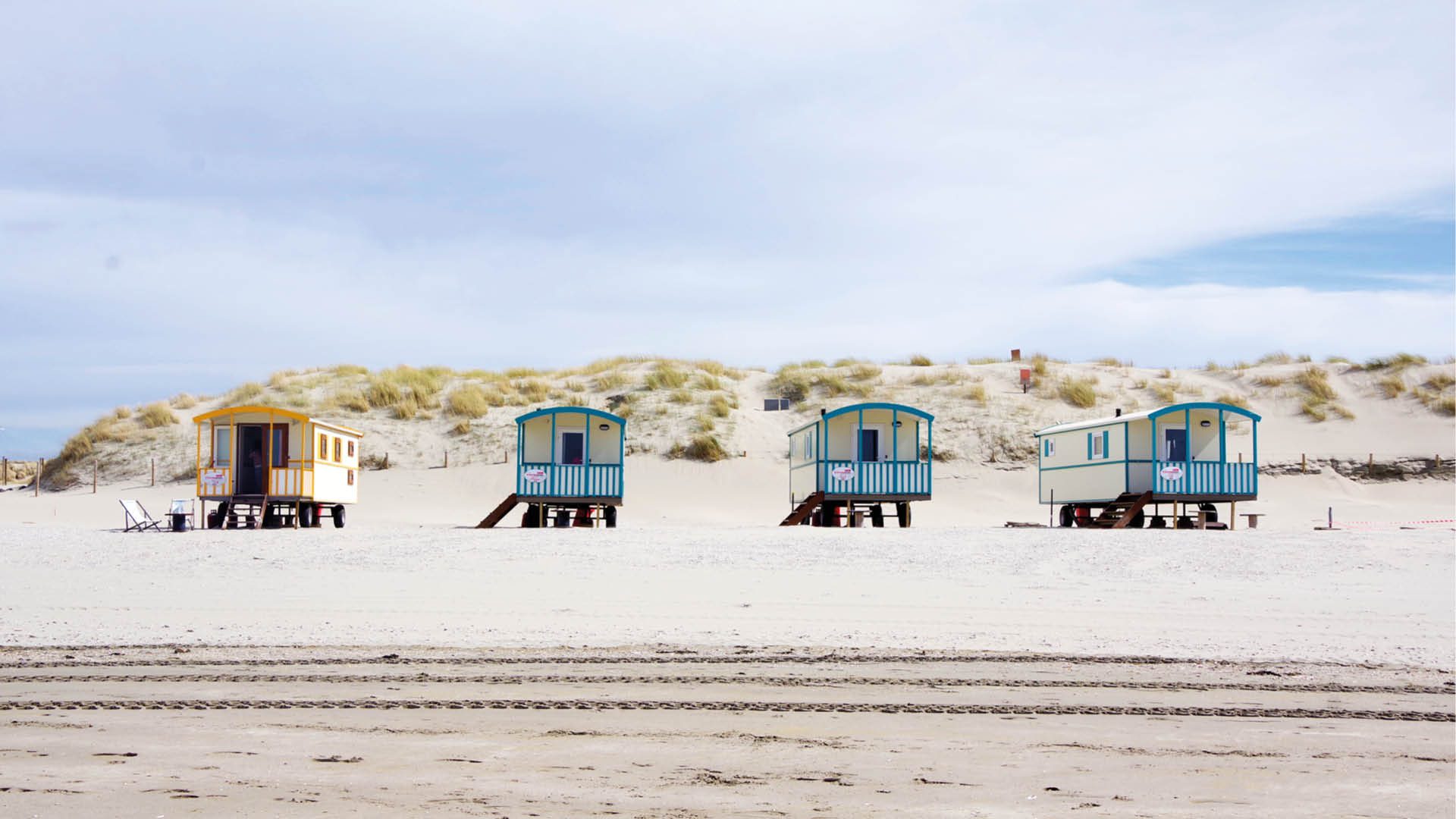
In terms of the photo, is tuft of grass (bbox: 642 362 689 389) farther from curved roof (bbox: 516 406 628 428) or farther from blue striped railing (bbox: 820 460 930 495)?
blue striped railing (bbox: 820 460 930 495)

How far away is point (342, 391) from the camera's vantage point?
44656 mm

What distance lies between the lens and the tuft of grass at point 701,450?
1523 inches

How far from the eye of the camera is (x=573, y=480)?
994 inches

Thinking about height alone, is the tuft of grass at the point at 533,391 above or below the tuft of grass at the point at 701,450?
above

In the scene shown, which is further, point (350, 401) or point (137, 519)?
point (350, 401)

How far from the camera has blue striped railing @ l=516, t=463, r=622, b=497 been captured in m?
25.1

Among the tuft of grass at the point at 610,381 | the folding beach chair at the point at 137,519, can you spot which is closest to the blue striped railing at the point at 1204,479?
the folding beach chair at the point at 137,519

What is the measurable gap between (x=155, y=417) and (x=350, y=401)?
625 centimetres

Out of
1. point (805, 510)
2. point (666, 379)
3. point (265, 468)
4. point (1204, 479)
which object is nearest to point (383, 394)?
point (666, 379)

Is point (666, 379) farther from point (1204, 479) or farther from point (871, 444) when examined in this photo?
point (1204, 479)

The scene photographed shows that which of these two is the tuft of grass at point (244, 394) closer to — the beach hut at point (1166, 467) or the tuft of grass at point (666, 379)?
the tuft of grass at point (666, 379)

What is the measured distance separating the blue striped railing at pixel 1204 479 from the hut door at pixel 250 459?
17297 mm

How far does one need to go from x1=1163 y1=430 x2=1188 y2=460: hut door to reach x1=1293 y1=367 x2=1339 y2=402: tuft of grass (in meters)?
21.8

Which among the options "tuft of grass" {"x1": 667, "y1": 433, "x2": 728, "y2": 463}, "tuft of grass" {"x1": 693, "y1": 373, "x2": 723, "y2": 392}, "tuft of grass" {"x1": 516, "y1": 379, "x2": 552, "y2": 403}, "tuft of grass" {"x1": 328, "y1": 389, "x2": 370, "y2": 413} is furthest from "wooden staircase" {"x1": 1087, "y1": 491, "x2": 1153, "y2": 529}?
"tuft of grass" {"x1": 328, "y1": 389, "x2": 370, "y2": 413}
